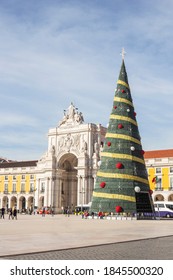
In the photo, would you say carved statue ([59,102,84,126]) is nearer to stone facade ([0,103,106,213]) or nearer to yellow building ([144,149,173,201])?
stone facade ([0,103,106,213])

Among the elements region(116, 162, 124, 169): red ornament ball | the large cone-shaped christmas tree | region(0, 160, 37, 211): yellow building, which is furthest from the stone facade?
region(116, 162, 124, 169): red ornament ball

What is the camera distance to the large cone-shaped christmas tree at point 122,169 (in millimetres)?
45969

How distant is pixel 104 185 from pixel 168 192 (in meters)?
37.6

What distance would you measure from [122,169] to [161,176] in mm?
38485

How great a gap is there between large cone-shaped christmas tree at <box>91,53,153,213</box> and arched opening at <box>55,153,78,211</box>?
42.5 meters

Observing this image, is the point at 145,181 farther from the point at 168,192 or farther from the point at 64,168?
the point at 64,168

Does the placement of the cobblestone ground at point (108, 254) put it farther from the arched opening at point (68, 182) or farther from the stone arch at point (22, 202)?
the stone arch at point (22, 202)

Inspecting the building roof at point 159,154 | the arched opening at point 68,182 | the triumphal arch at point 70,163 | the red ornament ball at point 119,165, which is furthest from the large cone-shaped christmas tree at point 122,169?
the arched opening at point 68,182

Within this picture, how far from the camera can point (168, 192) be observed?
265 ft

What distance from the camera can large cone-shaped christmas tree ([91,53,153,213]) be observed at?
45969mm

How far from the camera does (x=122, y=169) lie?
154ft

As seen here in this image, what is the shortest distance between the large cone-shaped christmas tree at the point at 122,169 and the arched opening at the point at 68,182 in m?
42.5

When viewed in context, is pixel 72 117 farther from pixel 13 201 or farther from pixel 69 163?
pixel 13 201
